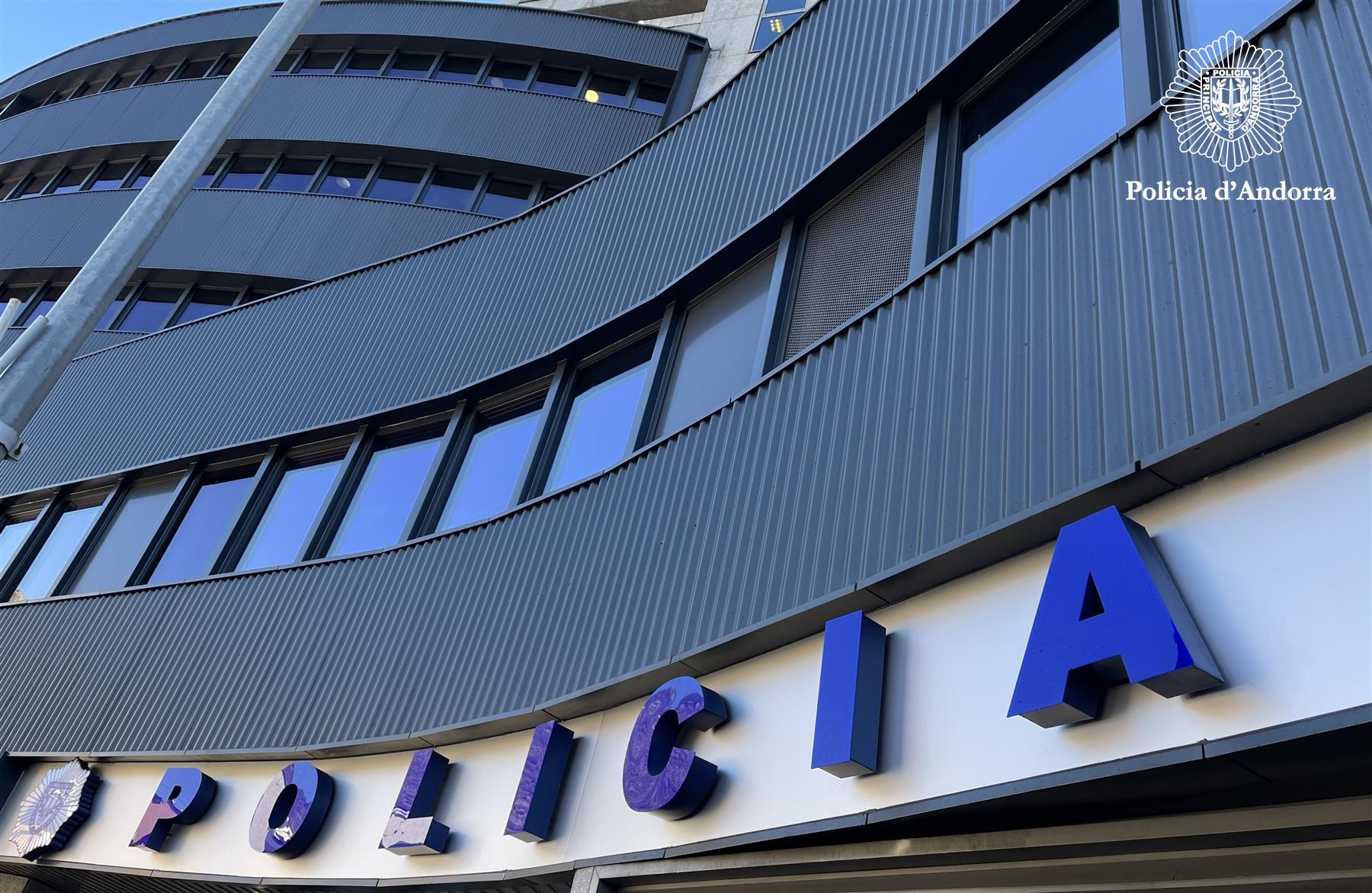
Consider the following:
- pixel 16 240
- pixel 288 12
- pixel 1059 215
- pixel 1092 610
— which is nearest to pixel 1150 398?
pixel 1092 610

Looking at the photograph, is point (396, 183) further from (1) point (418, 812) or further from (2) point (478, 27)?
(1) point (418, 812)

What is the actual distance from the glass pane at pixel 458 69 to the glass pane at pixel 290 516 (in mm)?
15588

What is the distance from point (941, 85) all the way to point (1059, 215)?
2759mm

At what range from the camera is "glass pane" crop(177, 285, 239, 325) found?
2511 centimetres

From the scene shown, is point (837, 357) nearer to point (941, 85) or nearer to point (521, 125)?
point (941, 85)

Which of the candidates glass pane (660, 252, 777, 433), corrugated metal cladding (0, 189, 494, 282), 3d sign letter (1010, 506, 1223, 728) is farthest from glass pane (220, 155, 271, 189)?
3d sign letter (1010, 506, 1223, 728)

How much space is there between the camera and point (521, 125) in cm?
2514

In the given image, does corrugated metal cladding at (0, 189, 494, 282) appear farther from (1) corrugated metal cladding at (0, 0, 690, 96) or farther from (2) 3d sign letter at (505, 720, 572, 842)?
(2) 3d sign letter at (505, 720, 572, 842)

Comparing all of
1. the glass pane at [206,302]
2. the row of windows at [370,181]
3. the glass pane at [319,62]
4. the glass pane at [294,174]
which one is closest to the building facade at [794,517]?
the glass pane at [206,302]

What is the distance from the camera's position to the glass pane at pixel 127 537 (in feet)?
48.9

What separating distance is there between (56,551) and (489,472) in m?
8.39

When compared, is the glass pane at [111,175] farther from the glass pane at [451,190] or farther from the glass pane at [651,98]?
the glass pane at [651,98]

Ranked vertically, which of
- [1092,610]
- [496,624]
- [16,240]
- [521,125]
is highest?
[521,125]

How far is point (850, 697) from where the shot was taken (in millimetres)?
5758
